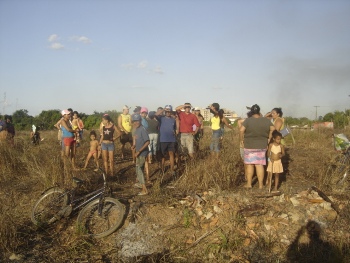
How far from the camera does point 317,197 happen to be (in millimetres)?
6480

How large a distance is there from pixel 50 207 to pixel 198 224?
2.75m

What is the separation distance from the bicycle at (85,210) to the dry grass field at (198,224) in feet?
0.54

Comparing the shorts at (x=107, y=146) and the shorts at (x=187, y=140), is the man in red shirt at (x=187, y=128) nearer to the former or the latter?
the shorts at (x=187, y=140)

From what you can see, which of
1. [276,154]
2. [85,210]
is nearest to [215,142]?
[276,154]

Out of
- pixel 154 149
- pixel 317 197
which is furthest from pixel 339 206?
pixel 154 149

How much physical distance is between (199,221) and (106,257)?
1.73 meters

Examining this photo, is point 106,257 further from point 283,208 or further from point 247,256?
point 283,208

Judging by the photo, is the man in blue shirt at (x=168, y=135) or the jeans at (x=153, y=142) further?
the jeans at (x=153, y=142)

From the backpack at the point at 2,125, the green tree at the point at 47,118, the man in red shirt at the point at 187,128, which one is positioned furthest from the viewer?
the green tree at the point at 47,118

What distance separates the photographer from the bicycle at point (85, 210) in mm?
5633

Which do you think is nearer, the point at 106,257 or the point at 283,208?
the point at 106,257

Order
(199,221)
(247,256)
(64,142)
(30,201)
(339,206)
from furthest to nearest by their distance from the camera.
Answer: (64,142) → (30,201) → (339,206) → (199,221) → (247,256)

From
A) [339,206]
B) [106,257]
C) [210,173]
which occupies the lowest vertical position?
[106,257]

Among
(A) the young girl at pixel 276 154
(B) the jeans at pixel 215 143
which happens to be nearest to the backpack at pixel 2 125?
(B) the jeans at pixel 215 143
